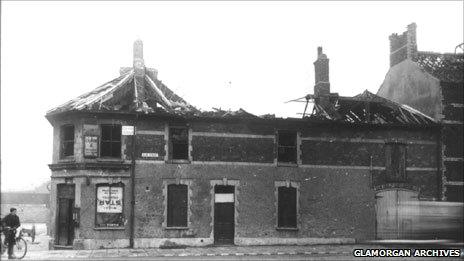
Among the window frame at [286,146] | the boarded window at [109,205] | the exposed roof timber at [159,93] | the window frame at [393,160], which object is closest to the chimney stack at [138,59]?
the exposed roof timber at [159,93]

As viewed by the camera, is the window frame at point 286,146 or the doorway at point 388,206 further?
the doorway at point 388,206

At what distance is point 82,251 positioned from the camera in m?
21.8

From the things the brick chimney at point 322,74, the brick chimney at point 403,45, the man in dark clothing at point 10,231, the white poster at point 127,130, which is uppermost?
the brick chimney at point 403,45

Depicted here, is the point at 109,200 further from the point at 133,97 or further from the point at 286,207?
the point at 286,207

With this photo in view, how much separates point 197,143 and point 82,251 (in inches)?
292

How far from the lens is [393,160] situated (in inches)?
1064

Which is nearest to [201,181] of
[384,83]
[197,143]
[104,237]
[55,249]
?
[197,143]

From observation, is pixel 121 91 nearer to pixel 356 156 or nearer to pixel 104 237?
pixel 104 237

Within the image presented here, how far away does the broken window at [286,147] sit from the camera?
85.6 feet

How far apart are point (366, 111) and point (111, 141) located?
14.0 m

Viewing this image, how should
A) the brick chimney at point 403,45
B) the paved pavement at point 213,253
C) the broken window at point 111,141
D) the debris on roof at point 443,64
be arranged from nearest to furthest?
the paved pavement at point 213,253 < the broken window at point 111,141 < the debris on roof at point 443,64 < the brick chimney at point 403,45

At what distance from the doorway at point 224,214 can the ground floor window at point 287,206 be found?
8.12 feet

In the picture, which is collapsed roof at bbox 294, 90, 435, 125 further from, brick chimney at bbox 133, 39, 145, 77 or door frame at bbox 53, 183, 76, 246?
door frame at bbox 53, 183, 76, 246

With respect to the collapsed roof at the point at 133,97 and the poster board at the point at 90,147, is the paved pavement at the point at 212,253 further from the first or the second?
the collapsed roof at the point at 133,97
